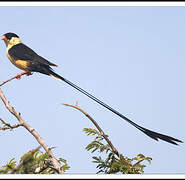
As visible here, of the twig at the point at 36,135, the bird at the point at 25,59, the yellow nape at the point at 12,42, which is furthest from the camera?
the yellow nape at the point at 12,42

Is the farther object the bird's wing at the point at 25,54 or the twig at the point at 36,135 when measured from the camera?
the bird's wing at the point at 25,54

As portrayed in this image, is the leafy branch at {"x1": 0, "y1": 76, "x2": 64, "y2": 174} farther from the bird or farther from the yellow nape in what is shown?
the yellow nape

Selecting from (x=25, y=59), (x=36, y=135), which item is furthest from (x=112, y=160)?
(x=25, y=59)

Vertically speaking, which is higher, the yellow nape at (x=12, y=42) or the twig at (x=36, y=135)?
the yellow nape at (x=12, y=42)

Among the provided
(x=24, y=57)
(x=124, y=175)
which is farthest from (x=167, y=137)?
(x=24, y=57)

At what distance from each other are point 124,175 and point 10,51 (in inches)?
135

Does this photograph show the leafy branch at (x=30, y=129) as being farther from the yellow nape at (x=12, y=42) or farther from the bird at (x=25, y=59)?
the yellow nape at (x=12, y=42)

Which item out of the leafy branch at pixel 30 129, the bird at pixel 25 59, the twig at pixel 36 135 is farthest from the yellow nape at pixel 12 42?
the twig at pixel 36 135

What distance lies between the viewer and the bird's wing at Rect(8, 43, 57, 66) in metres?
4.54

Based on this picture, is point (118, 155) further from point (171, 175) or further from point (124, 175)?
point (171, 175)

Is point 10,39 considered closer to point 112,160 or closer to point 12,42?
point 12,42

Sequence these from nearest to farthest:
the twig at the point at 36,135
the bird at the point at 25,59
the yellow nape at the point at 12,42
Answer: the twig at the point at 36,135, the bird at the point at 25,59, the yellow nape at the point at 12,42

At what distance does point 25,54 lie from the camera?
15.8ft

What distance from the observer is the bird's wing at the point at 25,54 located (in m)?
4.54
